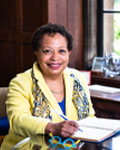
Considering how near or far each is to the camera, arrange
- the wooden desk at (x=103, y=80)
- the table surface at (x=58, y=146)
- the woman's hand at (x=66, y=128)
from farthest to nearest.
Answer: the wooden desk at (x=103, y=80), the woman's hand at (x=66, y=128), the table surface at (x=58, y=146)

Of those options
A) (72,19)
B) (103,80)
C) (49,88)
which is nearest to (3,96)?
(49,88)

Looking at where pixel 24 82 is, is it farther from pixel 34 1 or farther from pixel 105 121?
pixel 34 1

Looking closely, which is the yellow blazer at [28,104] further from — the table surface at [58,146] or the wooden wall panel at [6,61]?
the wooden wall panel at [6,61]

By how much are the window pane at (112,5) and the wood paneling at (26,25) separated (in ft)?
0.94

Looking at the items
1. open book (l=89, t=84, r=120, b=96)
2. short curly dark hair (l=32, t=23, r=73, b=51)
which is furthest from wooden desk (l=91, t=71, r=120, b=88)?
short curly dark hair (l=32, t=23, r=73, b=51)

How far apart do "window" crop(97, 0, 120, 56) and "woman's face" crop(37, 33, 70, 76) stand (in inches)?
65.1

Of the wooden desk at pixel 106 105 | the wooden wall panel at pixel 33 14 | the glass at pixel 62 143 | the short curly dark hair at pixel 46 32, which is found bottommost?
the wooden desk at pixel 106 105

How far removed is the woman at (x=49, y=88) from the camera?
2.15 metres

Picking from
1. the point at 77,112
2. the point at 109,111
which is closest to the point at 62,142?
the point at 77,112

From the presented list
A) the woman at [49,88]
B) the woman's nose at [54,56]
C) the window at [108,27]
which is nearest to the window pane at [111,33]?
the window at [108,27]

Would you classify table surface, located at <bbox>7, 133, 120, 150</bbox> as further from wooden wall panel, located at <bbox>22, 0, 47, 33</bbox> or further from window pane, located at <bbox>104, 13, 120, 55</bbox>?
window pane, located at <bbox>104, 13, 120, 55</bbox>

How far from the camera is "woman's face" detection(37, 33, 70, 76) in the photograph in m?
2.32

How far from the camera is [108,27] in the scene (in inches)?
163

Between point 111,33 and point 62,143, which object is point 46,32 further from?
point 111,33
